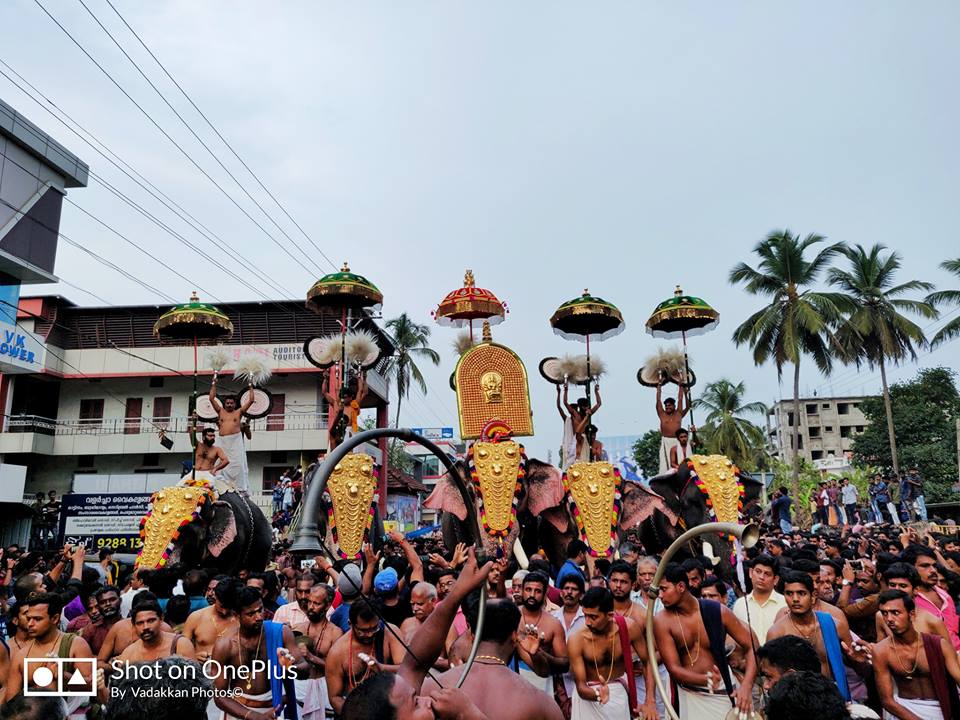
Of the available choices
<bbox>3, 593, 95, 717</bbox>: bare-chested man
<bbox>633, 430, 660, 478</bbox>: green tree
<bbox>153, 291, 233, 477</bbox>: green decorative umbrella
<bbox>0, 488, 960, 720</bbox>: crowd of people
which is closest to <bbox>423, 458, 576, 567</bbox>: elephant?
<bbox>153, 291, 233, 477</bbox>: green decorative umbrella

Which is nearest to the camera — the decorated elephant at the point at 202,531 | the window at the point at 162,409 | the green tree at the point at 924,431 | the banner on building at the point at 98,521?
the decorated elephant at the point at 202,531

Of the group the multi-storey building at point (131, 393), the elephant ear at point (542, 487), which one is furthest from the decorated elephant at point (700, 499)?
the multi-storey building at point (131, 393)

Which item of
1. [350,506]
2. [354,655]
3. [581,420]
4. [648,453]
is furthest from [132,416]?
[648,453]

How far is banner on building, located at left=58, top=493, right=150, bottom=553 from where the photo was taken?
14.9 metres

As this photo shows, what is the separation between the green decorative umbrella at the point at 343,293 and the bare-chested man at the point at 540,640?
7673mm

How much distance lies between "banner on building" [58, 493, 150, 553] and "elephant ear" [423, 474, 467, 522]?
7.45 meters

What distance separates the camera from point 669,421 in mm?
11664

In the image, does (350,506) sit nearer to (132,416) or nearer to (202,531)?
(202,531)

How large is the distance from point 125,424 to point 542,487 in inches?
Result: 904

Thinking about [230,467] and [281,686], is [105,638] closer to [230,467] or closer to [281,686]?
[281,686]

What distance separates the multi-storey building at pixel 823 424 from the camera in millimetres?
63344

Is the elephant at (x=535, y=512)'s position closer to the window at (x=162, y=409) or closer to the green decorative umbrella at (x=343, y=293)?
the green decorative umbrella at (x=343, y=293)

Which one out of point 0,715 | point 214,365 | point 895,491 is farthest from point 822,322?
point 0,715

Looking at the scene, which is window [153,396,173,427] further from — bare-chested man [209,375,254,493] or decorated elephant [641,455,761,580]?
decorated elephant [641,455,761,580]
